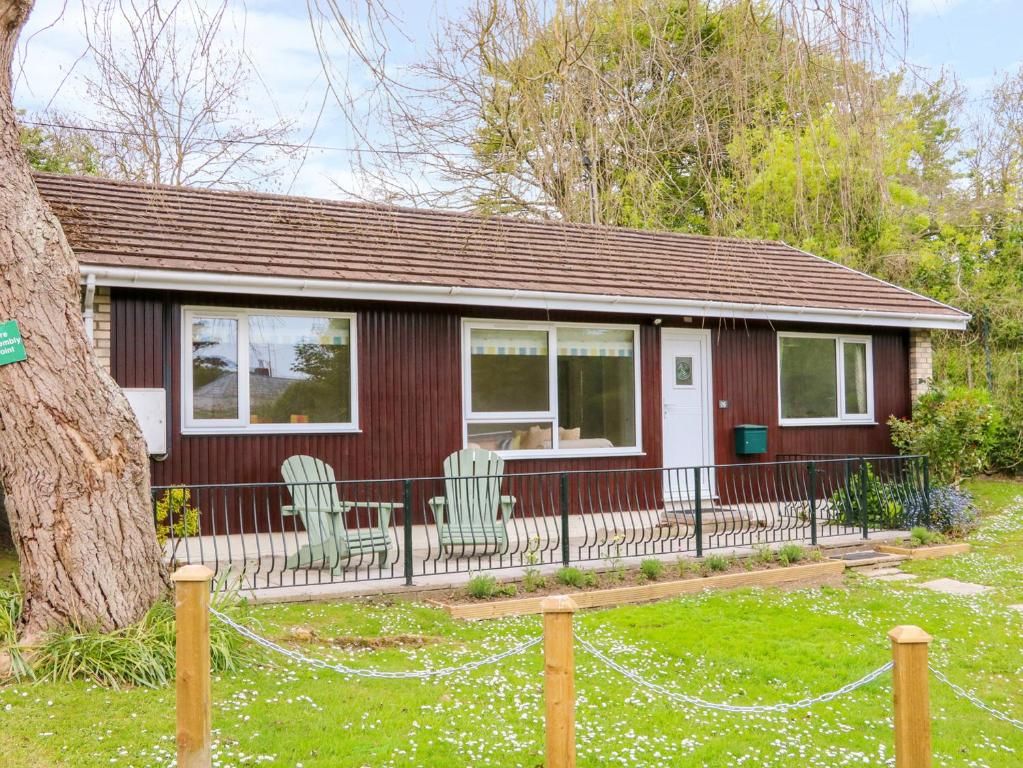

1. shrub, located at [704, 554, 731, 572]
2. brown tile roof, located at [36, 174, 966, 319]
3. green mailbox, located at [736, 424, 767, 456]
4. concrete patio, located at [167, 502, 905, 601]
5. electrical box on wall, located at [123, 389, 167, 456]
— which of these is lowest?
shrub, located at [704, 554, 731, 572]

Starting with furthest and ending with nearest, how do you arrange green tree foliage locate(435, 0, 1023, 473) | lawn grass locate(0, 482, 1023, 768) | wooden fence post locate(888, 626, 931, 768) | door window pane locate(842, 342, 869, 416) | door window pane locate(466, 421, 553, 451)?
door window pane locate(842, 342, 869, 416) → door window pane locate(466, 421, 553, 451) → lawn grass locate(0, 482, 1023, 768) → green tree foliage locate(435, 0, 1023, 473) → wooden fence post locate(888, 626, 931, 768)

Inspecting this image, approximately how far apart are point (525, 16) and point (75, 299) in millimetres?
3328

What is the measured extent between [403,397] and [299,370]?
1.26 meters

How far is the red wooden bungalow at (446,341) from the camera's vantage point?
30.9 feet

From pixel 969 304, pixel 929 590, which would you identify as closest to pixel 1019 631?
pixel 929 590

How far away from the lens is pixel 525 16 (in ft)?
13.4

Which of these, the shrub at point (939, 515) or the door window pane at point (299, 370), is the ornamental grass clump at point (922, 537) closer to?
the shrub at point (939, 515)

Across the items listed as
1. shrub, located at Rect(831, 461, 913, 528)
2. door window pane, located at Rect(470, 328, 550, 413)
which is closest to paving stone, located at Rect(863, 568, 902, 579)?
shrub, located at Rect(831, 461, 913, 528)

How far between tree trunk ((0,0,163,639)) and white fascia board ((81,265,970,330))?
3365 millimetres

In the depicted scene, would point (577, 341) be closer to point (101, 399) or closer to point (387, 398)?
point (387, 398)

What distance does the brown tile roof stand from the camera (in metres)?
9.65

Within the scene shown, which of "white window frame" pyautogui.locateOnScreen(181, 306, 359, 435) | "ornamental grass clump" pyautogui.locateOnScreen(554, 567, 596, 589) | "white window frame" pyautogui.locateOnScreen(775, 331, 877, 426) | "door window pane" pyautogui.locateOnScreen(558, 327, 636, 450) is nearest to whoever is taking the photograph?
"ornamental grass clump" pyautogui.locateOnScreen(554, 567, 596, 589)

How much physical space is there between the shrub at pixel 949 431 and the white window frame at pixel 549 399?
14.2ft

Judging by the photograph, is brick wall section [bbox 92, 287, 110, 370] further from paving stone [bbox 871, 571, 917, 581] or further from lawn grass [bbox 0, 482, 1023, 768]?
paving stone [bbox 871, 571, 917, 581]
